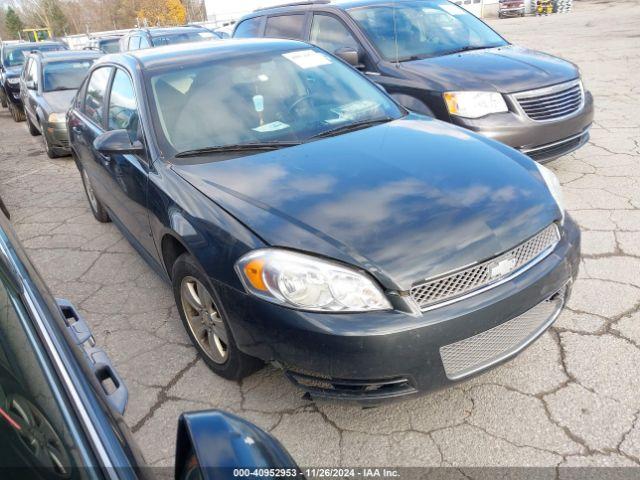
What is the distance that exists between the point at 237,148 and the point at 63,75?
7005mm

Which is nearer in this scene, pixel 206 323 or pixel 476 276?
pixel 476 276

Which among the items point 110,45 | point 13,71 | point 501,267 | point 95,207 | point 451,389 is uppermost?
point 110,45

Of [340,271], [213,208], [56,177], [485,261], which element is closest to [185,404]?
[213,208]

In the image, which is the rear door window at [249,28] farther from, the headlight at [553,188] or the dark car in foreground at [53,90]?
the headlight at [553,188]

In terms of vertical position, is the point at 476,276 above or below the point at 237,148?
below

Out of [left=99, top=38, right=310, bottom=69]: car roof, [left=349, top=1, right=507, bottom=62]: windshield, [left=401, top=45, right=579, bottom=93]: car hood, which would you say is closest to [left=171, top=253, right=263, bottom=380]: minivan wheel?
[left=99, top=38, right=310, bottom=69]: car roof

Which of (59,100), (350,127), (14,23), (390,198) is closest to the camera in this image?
(390,198)

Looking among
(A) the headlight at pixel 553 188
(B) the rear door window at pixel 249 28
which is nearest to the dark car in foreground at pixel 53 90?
(B) the rear door window at pixel 249 28

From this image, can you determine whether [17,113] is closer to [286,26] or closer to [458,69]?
[286,26]

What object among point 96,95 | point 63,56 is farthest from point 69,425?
point 63,56

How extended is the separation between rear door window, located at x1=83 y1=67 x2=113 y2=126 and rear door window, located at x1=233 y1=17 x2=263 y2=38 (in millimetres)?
2797

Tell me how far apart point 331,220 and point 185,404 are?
3.86ft

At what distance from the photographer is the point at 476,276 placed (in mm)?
2002

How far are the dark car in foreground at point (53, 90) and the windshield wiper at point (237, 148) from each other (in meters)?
4.99
